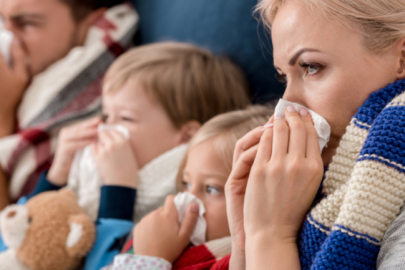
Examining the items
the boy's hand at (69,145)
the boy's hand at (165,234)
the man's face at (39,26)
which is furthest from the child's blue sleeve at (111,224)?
the man's face at (39,26)

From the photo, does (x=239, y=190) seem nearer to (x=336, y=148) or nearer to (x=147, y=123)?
(x=336, y=148)

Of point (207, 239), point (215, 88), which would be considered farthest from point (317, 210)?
point (215, 88)

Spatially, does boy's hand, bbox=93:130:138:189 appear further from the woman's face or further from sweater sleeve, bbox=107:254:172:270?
the woman's face

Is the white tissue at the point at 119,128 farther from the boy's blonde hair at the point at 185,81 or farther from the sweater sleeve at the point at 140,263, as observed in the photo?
the sweater sleeve at the point at 140,263

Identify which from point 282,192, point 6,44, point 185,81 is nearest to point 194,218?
point 282,192

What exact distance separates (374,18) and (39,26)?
1674 mm

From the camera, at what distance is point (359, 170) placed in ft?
2.13

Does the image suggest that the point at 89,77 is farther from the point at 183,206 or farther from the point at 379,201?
the point at 379,201

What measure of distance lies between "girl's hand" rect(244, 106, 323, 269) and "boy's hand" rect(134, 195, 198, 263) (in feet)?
1.01

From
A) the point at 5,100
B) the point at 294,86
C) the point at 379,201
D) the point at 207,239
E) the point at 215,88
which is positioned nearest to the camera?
the point at 379,201

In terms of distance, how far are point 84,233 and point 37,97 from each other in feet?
3.14

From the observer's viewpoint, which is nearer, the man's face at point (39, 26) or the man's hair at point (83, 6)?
the man's face at point (39, 26)

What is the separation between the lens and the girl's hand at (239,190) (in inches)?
31.8

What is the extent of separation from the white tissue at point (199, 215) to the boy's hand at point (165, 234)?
0.01 metres
